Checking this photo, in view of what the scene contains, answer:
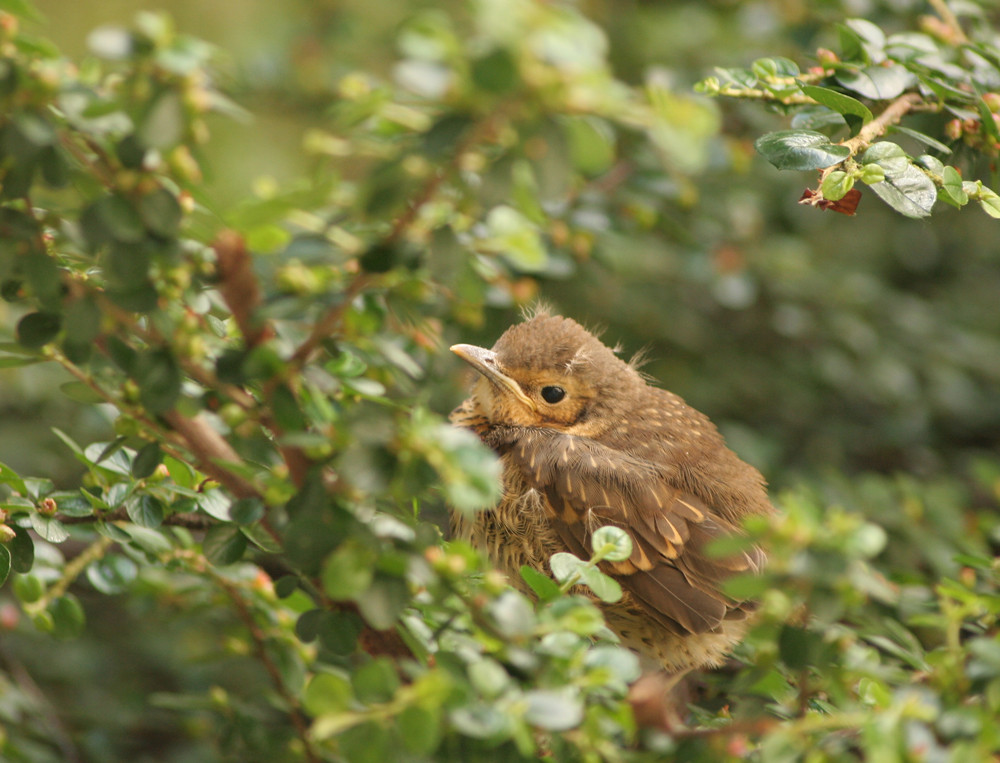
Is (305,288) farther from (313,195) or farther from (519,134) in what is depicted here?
(519,134)

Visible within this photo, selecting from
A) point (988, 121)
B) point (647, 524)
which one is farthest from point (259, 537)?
point (988, 121)

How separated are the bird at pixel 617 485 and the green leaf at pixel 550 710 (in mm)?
937

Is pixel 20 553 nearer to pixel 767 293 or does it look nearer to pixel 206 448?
pixel 206 448

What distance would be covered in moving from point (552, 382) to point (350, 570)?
1410 millimetres

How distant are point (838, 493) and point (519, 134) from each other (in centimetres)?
197

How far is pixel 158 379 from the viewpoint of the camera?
37.9 inches

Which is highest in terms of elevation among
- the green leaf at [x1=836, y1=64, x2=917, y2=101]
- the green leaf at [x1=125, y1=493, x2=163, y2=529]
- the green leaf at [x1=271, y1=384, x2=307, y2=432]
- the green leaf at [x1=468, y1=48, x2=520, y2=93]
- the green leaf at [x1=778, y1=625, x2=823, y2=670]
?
the green leaf at [x1=468, y1=48, x2=520, y2=93]

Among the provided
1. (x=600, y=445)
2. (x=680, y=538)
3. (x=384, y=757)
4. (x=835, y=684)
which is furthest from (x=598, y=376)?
(x=384, y=757)

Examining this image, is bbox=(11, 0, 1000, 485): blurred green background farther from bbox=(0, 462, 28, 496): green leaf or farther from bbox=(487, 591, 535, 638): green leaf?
bbox=(487, 591, 535, 638): green leaf

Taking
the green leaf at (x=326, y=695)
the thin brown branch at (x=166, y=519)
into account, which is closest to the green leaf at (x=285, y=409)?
the green leaf at (x=326, y=695)

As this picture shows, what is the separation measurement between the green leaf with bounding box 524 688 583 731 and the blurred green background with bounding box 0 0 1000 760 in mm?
1312

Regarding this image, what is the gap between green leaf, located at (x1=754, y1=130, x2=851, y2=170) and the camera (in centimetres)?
125

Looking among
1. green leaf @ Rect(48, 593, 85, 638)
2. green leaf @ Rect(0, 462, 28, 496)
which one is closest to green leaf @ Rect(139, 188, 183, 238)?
green leaf @ Rect(0, 462, 28, 496)

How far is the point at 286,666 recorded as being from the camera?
1.49m
